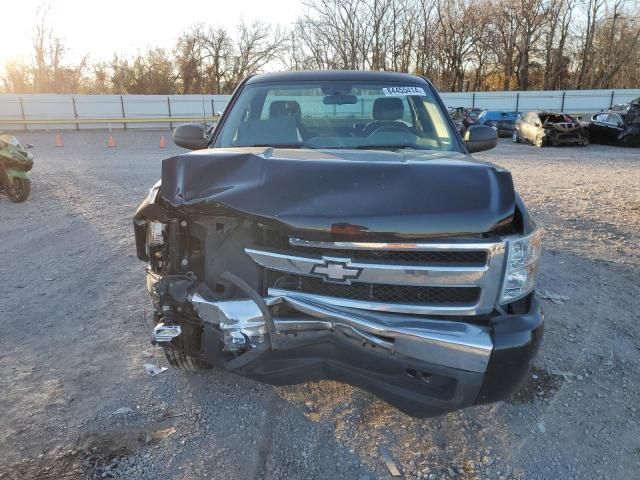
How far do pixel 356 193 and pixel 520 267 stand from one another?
32.4 inches

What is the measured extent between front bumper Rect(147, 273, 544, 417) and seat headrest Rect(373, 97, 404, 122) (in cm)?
199

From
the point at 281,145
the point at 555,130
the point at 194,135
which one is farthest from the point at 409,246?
the point at 555,130

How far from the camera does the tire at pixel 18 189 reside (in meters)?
8.20

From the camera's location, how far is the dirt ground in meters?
2.36

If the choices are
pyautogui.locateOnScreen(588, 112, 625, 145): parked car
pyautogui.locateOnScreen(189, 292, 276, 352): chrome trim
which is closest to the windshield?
pyautogui.locateOnScreen(189, 292, 276, 352): chrome trim

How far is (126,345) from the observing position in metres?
3.53

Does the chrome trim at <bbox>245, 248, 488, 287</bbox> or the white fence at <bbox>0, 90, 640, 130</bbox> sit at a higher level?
the white fence at <bbox>0, 90, 640, 130</bbox>

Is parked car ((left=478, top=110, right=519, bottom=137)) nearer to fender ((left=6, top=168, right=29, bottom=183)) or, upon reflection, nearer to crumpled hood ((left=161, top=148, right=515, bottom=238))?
fender ((left=6, top=168, right=29, bottom=183))

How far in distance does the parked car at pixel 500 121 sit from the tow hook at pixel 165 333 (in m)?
24.2

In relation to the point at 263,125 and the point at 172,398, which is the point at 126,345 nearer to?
the point at 172,398

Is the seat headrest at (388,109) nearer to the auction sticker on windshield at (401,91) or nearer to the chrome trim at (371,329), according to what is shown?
the auction sticker on windshield at (401,91)

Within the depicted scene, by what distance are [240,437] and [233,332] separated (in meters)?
0.70

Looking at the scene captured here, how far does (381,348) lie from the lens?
211 centimetres

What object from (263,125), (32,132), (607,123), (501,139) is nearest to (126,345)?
(263,125)
